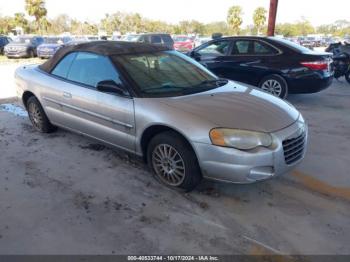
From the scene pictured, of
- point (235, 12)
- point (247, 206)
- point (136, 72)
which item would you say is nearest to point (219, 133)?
point (247, 206)

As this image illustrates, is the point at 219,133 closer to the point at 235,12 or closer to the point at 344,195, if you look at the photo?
the point at 344,195

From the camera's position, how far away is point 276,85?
7.56m

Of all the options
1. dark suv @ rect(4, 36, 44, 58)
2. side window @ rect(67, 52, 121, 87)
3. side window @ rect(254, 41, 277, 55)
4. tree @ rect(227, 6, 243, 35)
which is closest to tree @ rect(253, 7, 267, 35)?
tree @ rect(227, 6, 243, 35)

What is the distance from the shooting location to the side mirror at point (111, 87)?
385 cm

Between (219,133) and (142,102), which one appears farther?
(142,102)

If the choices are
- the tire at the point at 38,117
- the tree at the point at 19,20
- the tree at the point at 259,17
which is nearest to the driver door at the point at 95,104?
the tire at the point at 38,117

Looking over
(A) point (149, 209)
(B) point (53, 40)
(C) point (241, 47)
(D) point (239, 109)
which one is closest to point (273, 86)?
(C) point (241, 47)

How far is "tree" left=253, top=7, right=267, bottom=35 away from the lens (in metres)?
60.6

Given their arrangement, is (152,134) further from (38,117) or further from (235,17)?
(235,17)

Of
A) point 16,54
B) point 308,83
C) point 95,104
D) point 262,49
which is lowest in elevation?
point 16,54

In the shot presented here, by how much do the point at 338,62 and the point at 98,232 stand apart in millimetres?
9807

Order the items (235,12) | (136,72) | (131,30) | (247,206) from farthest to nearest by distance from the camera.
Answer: (131,30), (235,12), (136,72), (247,206)

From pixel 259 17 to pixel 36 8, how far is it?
36.7m

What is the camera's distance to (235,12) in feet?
203
